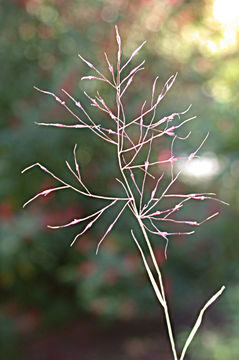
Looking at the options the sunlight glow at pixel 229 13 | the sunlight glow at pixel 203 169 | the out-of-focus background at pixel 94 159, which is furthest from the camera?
the sunlight glow at pixel 203 169

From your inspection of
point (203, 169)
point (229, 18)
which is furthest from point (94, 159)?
point (229, 18)

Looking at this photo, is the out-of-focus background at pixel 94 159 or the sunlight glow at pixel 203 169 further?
the sunlight glow at pixel 203 169

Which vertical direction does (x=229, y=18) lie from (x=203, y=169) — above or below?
above

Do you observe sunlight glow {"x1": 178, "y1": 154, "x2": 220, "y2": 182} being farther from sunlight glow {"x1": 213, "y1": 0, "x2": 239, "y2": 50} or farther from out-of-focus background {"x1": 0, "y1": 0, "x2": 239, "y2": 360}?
sunlight glow {"x1": 213, "y1": 0, "x2": 239, "y2": 50}

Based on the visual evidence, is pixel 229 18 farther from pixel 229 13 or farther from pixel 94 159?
pixel 94 159

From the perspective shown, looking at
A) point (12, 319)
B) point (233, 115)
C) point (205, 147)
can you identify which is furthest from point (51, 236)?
point (233, 115)

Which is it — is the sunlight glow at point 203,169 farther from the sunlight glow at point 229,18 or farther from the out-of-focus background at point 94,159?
the sunlight glow at point 229,18

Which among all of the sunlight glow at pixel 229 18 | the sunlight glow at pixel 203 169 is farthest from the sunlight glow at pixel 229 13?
the sunlight glow at pixel 203 169

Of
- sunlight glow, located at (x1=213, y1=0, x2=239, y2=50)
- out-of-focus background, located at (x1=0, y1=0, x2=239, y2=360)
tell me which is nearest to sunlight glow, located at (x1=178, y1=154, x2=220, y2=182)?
out-of-focus background, located at (x1=0, y1=0, x2=239, y2=360)
